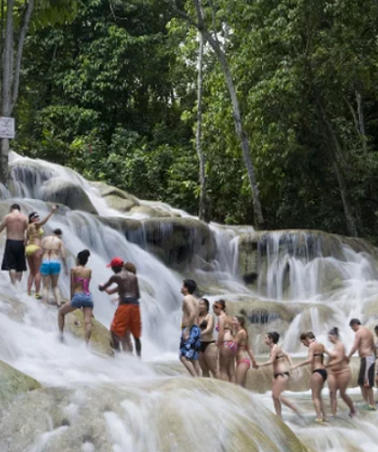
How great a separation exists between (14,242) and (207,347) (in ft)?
12.6

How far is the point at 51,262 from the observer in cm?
1407

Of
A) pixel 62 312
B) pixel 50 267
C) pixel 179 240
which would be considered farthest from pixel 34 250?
pixel 179 240

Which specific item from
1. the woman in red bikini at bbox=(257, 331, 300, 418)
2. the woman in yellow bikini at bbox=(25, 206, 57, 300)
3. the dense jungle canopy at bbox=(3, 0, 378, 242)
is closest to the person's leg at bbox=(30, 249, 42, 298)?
the woman in yellow bikini at bbox=(25, 206, 57, 300)

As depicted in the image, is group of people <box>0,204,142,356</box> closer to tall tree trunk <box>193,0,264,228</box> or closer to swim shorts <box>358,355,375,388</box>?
swim shorts <box>358,355,375,388</box>

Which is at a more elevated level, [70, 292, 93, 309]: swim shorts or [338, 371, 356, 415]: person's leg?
[70, 292, 93, 309]: swim shorts

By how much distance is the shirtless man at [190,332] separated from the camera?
11.9 meters

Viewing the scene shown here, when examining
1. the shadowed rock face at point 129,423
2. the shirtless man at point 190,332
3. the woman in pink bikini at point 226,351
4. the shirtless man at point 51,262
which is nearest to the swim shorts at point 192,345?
the shirtless man at point 190,332

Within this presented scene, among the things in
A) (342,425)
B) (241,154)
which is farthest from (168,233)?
(342,425)

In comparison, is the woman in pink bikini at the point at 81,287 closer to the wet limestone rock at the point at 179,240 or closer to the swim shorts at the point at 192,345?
the swim shorts at the point at 192,345

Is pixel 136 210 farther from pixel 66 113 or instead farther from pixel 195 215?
pixel 66 113

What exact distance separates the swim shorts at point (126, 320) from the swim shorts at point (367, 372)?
131 inches

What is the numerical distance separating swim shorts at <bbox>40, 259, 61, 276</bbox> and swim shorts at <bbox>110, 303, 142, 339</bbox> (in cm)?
146

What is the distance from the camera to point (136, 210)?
2744 centimetres

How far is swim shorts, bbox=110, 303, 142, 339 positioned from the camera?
13.1m
